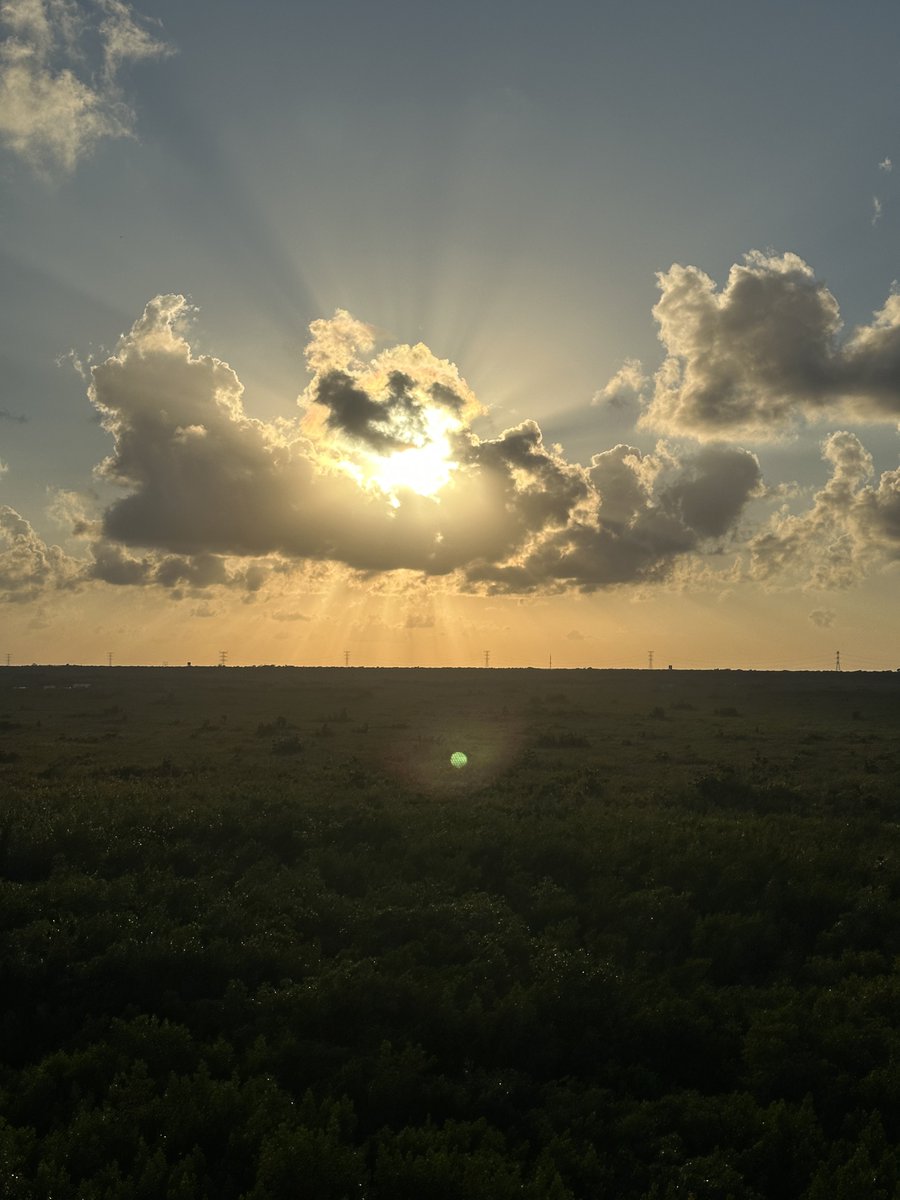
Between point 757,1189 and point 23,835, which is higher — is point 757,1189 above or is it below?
below

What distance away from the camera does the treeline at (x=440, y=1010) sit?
10.6m

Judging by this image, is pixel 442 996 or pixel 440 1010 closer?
pixel 440 1010

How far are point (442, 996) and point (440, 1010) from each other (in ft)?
1.29

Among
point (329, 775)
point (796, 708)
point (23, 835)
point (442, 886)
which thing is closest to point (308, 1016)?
point (442, 886)

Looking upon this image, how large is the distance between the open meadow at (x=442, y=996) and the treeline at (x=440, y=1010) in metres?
0.05

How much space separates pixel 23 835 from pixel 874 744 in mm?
46715

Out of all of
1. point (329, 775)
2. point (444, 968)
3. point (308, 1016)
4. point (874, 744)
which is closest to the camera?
point (308, 1016)

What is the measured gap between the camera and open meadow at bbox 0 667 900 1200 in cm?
1067

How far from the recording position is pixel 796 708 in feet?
284

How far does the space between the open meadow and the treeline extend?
48 mm

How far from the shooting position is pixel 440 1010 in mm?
14172

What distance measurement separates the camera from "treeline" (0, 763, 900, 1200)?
10.6 meters

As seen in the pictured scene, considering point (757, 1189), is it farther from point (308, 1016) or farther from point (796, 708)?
point (796, 708)

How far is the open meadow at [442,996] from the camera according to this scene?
10.7 m
